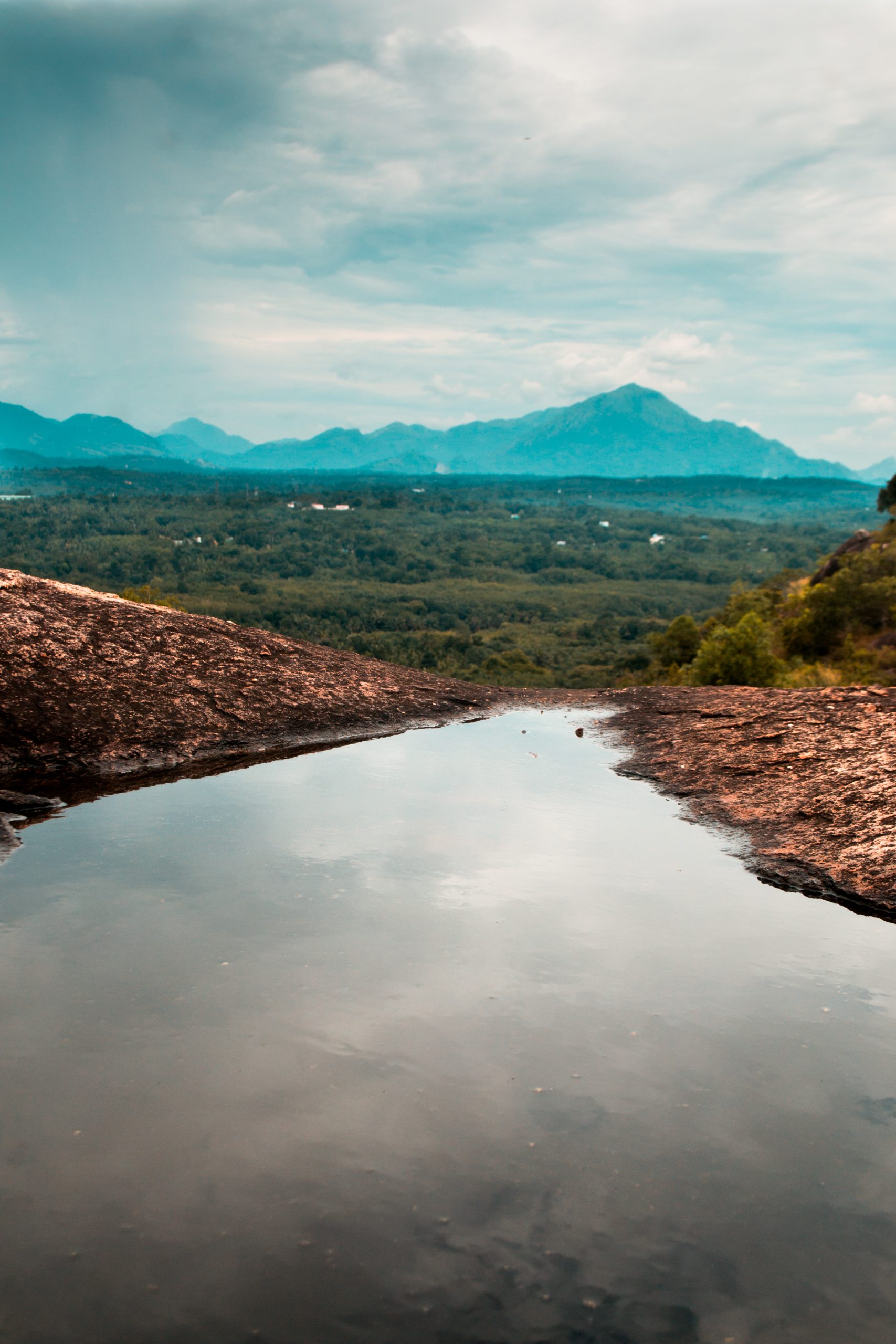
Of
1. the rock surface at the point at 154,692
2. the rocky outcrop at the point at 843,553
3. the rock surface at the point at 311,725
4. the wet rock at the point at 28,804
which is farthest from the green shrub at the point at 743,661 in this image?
the rocky outcrop at the point at 843,553

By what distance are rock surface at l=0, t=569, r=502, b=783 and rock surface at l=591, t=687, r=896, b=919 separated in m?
4.64

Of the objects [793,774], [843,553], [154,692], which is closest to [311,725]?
[154,692]

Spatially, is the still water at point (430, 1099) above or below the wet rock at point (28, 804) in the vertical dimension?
below

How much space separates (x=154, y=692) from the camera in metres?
14.2

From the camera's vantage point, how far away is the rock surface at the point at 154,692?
12.7 meters

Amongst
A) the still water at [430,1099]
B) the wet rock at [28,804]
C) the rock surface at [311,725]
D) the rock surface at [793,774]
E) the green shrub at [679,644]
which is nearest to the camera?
the still water at [430,1099]

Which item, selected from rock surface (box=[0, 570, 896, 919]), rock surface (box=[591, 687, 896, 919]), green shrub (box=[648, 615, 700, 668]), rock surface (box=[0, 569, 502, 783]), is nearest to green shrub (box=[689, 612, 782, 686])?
rock surface (box=[0, 570, 896, 919])

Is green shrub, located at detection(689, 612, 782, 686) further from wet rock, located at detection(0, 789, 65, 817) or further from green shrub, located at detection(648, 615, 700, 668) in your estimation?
green shrub, located at detection(648, 615, 700, 668)

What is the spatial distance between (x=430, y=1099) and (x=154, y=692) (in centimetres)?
1003

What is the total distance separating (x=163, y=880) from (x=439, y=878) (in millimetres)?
2767

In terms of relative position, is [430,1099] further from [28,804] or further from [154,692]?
[154,692]

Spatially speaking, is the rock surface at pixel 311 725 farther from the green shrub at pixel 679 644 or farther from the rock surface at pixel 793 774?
the green shrub at pixel 679 644

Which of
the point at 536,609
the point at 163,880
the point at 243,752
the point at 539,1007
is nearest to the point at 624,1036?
the point at 539,1007

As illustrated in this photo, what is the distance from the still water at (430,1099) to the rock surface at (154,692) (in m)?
3.13
